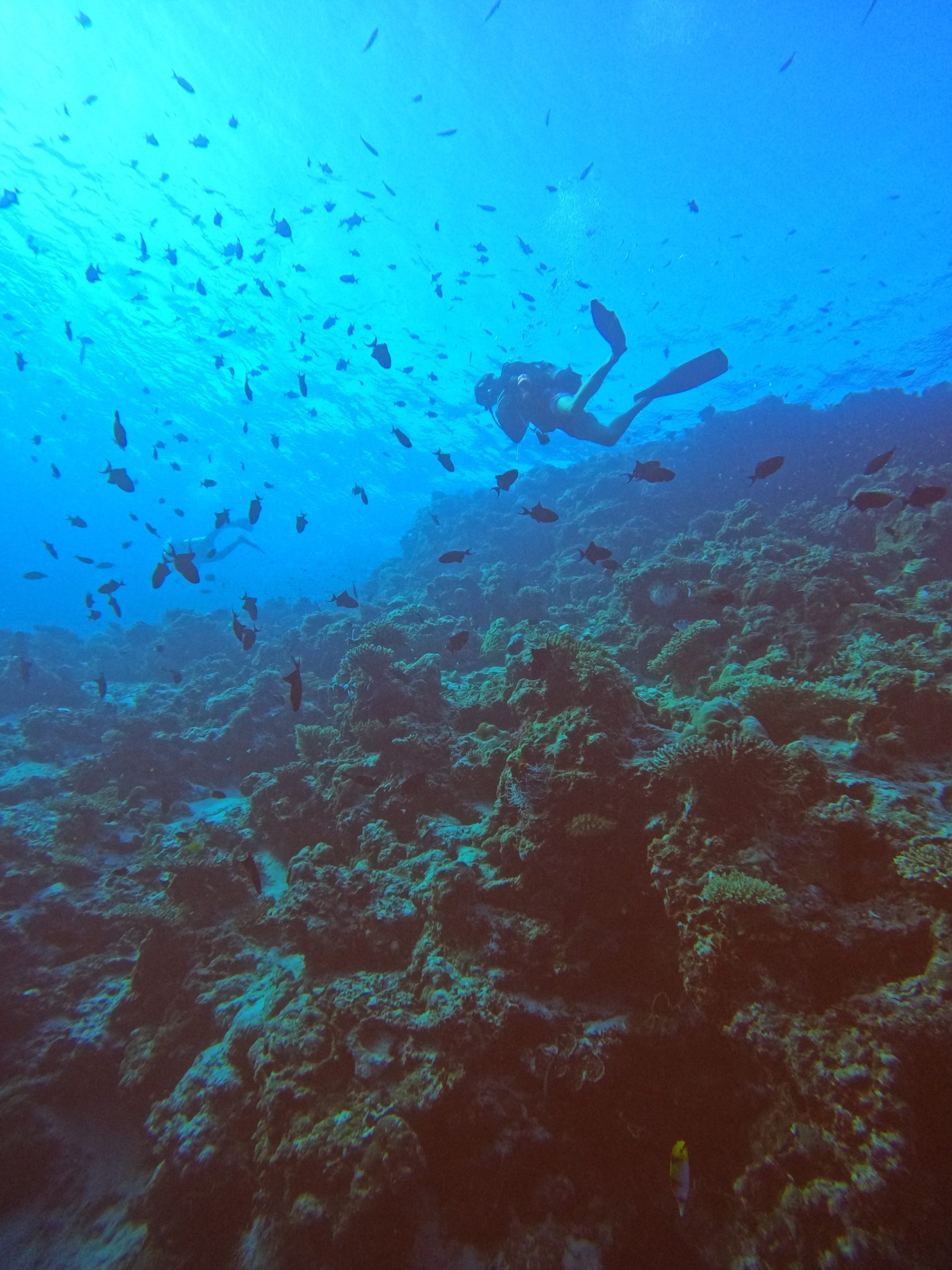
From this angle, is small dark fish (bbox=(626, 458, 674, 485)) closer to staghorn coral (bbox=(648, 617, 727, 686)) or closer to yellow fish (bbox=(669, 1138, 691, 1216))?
staghorn coral (bbox=(648, 617, 727, 686))

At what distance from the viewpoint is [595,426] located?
1945 centimetres

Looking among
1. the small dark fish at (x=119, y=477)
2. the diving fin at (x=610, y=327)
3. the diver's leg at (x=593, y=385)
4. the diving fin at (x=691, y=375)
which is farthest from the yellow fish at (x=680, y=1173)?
the diving fin at (x=691, y=375)

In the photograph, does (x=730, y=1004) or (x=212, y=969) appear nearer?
(x=730, y=1004)

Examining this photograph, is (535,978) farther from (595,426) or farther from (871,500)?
(595,426)

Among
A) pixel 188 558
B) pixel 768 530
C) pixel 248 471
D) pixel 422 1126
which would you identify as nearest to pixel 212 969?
pixel 422 1126

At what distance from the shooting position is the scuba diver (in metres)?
17.7

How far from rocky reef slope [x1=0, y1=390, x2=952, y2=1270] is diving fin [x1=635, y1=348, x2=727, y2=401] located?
1252cm

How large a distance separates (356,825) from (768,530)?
1398 centimetres

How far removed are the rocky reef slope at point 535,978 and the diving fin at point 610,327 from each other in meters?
12.2

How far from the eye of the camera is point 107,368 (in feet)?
119

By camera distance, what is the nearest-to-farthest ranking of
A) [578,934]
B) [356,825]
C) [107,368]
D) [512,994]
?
1. [512,994]
2. [578,934]
3. [356,825]
4. [107,368]

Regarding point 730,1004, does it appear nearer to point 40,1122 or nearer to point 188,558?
point 40,1122

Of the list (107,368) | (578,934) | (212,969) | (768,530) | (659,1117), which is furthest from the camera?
(107,368)

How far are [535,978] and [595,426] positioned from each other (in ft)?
63.6
